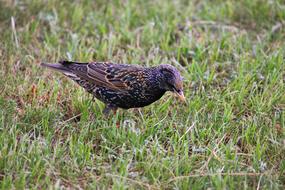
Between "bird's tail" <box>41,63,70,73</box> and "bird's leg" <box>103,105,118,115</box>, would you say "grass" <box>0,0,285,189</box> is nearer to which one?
"bird's leg" <box>103,105,118,115</box>

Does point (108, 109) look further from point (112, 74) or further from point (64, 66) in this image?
point (64, 66)

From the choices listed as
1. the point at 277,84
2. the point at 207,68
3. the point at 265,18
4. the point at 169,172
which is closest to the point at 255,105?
the point at 277,84

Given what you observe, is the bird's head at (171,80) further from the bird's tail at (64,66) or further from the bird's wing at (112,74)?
the bird's tail at (64,66)

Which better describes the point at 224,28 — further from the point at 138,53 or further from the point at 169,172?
the point at 169,172

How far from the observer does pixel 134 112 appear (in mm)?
6758

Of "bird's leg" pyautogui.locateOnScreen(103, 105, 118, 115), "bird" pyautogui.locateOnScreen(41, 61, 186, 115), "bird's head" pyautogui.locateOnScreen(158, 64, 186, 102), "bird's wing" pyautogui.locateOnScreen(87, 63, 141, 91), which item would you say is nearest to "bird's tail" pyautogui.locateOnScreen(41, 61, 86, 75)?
"bird" pyautogui.locateOnScreen(41, 61, 186, 115)

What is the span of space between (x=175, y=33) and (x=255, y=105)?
2.19m

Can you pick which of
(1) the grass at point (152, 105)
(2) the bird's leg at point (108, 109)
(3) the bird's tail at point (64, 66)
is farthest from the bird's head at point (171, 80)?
(3) the bird's tail at point (64, 66)

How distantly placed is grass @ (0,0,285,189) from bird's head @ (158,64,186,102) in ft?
1.15

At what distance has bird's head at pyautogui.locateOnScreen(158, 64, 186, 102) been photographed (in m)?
6.01

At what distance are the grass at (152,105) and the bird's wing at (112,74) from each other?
0.29 metres

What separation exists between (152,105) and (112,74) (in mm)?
583

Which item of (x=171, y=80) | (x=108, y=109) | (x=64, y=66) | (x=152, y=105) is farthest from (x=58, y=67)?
(x=171, y=80)

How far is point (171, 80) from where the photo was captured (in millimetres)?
6047
